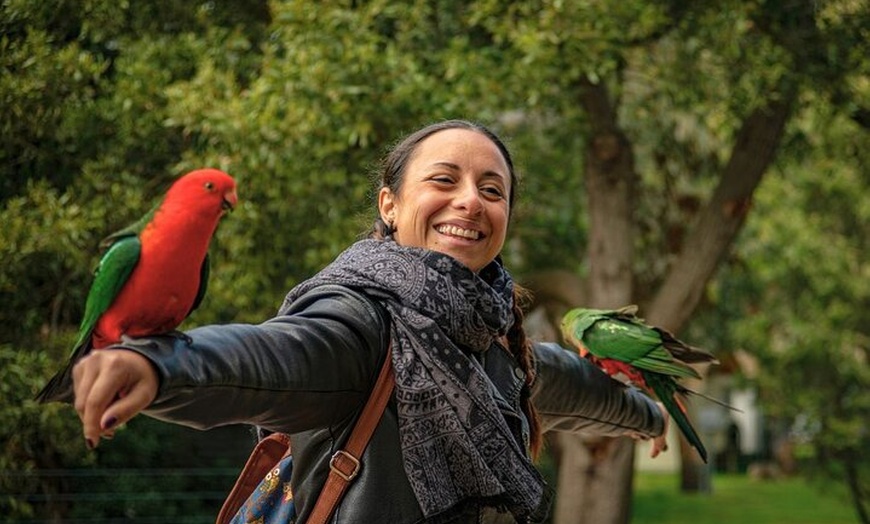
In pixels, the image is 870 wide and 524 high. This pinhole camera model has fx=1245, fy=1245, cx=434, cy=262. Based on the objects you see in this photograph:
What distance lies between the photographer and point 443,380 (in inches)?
90.3

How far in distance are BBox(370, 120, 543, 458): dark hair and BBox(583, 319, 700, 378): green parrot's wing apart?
0.55 metres

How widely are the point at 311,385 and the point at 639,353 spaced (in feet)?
4.89

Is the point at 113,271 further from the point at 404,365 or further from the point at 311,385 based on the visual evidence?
the point at 404,365

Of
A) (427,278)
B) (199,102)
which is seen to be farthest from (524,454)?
(199,102)

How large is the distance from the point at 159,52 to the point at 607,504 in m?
4.38

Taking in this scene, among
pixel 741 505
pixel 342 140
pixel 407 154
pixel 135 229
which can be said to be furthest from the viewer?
pixel 741 505

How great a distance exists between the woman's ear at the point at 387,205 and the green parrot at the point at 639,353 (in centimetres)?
94

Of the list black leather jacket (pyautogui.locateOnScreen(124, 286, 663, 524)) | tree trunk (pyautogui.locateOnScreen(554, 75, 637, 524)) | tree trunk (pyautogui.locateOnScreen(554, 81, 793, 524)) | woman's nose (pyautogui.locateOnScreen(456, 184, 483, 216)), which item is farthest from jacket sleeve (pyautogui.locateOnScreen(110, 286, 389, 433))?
tree trunk (pyautogui.locateOnScreen(554, 75, 637, 524))

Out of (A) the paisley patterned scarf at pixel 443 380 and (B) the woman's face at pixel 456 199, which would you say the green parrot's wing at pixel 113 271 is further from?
(B) the woman's face at pixel 456 199

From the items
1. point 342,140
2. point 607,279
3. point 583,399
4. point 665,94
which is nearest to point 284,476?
point 583,399

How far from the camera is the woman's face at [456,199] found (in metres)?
2.52

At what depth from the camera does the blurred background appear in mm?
6074

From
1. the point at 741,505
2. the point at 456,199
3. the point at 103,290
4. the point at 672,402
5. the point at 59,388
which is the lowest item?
the point at 741,505

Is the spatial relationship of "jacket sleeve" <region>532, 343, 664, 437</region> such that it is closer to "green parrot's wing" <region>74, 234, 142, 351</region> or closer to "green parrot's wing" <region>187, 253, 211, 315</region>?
"green parrot's wing" <region>187, 253, 211, 315</region>
